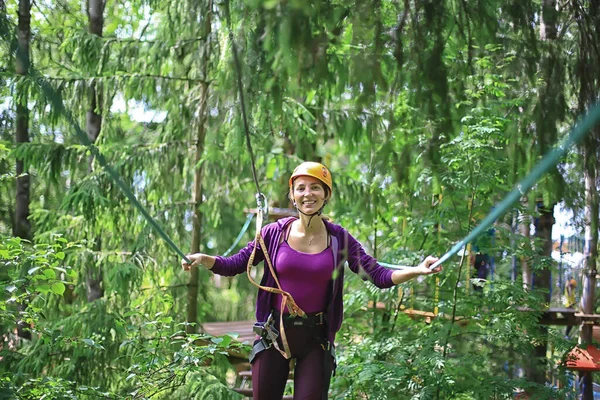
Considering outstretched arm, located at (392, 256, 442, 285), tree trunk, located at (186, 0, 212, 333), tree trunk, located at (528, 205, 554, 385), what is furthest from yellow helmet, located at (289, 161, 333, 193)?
tree trunk, located at (186, 0, 212, 333)

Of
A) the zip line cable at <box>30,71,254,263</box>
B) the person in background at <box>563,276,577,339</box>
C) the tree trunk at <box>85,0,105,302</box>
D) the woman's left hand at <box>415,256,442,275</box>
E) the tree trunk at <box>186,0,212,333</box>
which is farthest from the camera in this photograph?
the person in background at <box>563,276,577,339</box>

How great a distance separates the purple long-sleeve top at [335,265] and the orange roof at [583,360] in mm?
2079

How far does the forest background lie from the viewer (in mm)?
3141

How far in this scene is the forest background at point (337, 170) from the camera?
314 cm

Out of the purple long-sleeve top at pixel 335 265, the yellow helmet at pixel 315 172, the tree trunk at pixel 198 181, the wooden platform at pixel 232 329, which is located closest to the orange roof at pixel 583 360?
the purple long-sleeve top at pixel 335 265

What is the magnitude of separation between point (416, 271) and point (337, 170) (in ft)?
12.9

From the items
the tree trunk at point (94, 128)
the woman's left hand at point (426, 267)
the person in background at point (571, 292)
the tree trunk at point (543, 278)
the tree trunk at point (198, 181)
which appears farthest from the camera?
the person in background at point (571, 292)

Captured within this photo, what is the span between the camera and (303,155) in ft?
21.4

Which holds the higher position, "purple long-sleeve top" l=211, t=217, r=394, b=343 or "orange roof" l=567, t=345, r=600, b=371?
"purple long-sleeve top" l=211, t=217, r=394, b=343

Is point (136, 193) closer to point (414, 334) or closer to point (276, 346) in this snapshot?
point (414, 334)

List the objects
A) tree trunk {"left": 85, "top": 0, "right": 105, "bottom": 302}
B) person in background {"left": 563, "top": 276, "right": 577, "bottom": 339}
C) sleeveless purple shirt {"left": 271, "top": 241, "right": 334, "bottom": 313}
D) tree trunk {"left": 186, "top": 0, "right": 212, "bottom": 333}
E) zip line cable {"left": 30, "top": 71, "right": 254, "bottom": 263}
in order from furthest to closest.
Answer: person in background {"left": 563, "top": 276, "right": 577, "bottom": 339}
tree trunk {"left": 85, "top": 0, "right": 105, "bottom": 302}
tree trunk {"left": 186, "top": 0, "right": 212, "bottom": 333}
sleeveless purple shirt {"left": 271, "top": 241, "right": 334, "bottom": 313}
zip line cable {"left": 30, "top": 71, "right": 254, "bottom": 263}

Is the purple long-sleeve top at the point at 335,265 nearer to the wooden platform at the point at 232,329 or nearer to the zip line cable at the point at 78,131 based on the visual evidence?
the zip line cable at the point at 78,131

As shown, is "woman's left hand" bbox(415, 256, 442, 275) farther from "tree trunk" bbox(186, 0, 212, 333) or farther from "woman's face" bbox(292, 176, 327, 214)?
"tree trunk" bbox(186, 0, 212, 333)

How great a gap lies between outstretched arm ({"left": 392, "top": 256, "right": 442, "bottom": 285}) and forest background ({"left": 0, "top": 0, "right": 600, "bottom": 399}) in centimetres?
69
